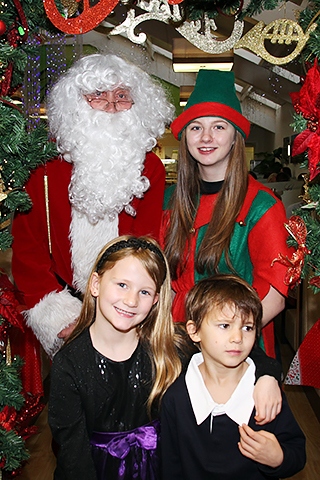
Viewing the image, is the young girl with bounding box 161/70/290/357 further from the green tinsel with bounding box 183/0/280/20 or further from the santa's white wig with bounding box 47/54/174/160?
the santa's white wig with bounding box 47/54/174/160

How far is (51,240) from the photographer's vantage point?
99.6 inches

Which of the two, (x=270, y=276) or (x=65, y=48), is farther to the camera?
(x=65, y=48)

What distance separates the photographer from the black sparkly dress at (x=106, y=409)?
1.85 m

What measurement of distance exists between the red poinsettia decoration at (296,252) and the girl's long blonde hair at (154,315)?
42cm

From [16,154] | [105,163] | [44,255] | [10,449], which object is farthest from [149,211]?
[10,449]

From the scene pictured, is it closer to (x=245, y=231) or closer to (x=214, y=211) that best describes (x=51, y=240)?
(x=214, y=211)

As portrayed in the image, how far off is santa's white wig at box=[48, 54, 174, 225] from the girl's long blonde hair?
54 centimetres

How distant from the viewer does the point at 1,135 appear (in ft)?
6.07

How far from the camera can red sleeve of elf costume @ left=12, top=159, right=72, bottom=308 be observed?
2445mm

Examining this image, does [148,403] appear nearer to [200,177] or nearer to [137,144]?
[200,177]

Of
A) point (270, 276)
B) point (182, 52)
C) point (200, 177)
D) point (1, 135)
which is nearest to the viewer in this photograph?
point (1, 135)

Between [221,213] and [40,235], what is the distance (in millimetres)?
803

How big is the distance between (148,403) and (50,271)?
87 centimetres

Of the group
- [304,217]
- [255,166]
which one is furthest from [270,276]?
[255,166]
